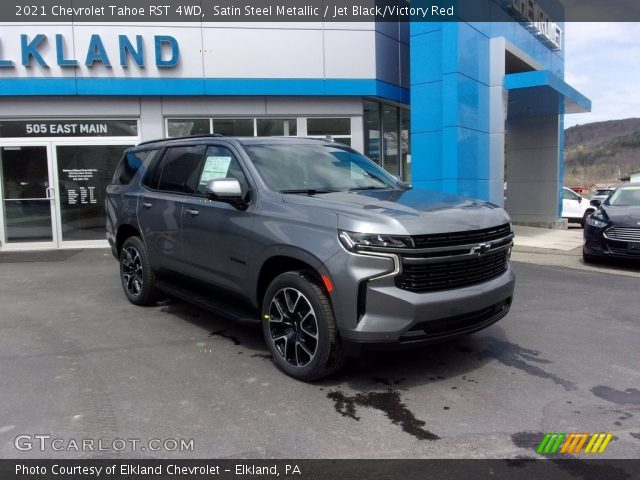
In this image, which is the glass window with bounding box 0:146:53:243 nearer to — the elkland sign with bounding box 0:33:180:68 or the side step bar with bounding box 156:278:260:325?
the elkland sign with bounding box 0:33:180:68

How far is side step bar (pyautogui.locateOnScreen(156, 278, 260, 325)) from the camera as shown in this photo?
15.2ft

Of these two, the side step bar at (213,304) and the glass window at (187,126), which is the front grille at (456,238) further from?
the glass window at (187,126)

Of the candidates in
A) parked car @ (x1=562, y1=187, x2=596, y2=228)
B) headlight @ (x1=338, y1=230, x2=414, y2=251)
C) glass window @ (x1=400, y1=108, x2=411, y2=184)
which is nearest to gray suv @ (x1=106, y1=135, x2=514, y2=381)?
headlight @ (x1=338, y1=230, x2=414, y2=251)

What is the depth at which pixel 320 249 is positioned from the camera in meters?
3.88

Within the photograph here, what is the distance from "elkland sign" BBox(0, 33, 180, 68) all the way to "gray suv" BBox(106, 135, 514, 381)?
6.93 m

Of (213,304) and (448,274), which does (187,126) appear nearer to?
(213,304)

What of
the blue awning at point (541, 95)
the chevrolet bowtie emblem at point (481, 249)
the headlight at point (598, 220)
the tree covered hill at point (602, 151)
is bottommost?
the headlight at point (598, 220)

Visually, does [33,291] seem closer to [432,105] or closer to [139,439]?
[139,439]

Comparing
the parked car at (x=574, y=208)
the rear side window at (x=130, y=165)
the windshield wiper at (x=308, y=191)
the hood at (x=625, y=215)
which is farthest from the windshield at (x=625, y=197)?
the parked car at (x=574, y=208)

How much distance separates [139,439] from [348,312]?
1.54 m

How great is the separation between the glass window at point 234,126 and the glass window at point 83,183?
81.6 inches

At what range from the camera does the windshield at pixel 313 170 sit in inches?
186

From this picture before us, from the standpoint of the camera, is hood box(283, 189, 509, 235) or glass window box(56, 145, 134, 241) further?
glass window box(56, 145, 134, 241)

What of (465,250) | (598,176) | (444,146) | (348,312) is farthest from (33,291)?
(598,176)
